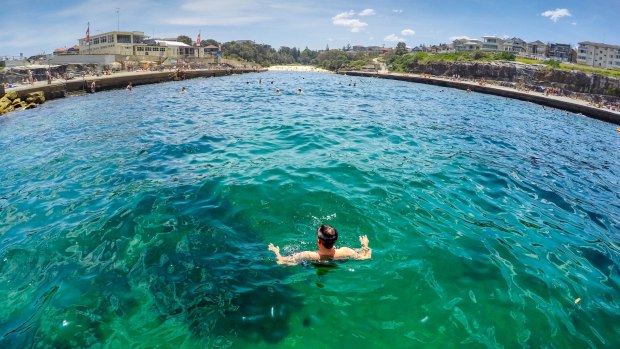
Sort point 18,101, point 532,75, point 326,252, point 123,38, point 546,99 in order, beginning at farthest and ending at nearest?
point 123,38 → point 532,75 → point 546,99 → point 18,101 → point 326,252

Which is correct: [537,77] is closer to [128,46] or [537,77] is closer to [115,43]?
[128,46]

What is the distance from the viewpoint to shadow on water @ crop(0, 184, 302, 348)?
13.9 ft

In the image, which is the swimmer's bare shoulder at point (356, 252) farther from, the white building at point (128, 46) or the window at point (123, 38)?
the window at point (123, 38)

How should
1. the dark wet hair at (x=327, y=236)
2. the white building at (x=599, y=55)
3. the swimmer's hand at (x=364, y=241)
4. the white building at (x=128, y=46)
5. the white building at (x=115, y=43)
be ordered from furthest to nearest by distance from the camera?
the white building at (x=599, y=55) → the white building at (x=128, y=46) → the white building at (x=115, y=43) → the swimmer's hand at (x=364, y=241) → the dark wet hair at (x=327, y=236)

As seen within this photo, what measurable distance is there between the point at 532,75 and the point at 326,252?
227ft

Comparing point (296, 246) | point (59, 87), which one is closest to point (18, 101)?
point (59, 87)

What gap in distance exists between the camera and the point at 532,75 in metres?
59.8

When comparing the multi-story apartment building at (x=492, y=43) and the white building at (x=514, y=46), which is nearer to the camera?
the multi-story apartment building at (x=492, y=43)

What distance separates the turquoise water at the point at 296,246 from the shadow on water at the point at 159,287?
27 millimetres

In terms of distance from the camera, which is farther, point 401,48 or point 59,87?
point 401,48

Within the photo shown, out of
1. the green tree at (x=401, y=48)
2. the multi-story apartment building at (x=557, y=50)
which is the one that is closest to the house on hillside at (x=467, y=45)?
the green tree at (x=401, y=48)

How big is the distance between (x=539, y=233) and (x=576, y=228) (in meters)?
1.30

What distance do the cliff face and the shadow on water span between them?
5809 cm

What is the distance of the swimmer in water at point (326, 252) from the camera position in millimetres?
5199
